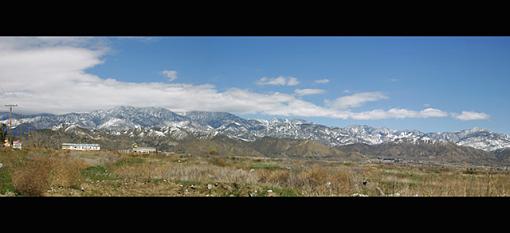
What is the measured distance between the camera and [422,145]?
188m
